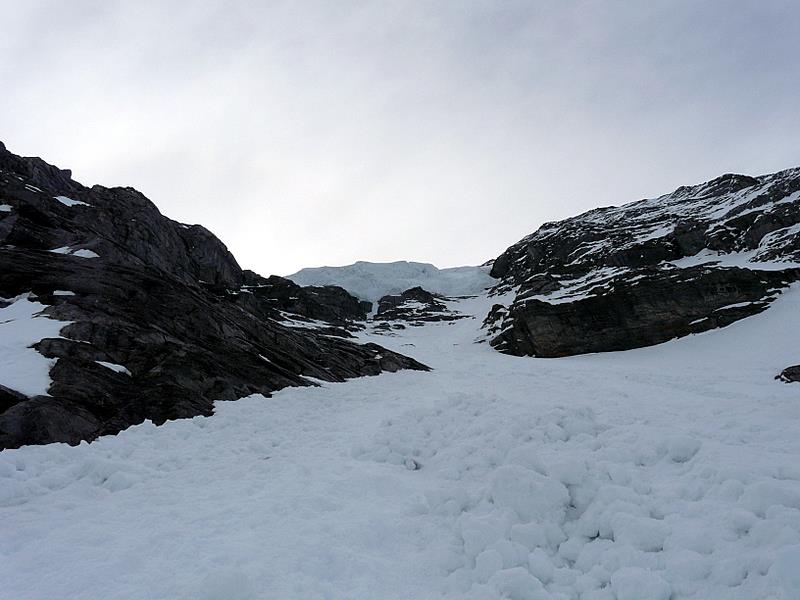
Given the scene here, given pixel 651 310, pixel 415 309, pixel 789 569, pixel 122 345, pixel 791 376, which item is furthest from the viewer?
pixel 415 309

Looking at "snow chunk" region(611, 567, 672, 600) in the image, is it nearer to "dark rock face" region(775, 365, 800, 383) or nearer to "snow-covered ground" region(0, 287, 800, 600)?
"snow-covered ground" region(0, 287, 800, 600)

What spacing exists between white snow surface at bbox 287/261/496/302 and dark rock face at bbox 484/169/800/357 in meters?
54.4

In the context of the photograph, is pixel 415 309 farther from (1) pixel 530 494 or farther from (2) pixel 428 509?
(1) pixel 530 494

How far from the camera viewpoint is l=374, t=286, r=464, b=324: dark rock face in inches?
3696

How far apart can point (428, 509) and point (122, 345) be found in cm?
1281

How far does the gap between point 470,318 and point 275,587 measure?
86.7 metres

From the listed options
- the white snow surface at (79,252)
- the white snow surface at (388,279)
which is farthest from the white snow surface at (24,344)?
the white snow surface at (388,279)

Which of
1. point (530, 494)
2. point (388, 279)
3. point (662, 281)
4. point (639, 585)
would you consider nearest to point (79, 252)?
point (530, 494)

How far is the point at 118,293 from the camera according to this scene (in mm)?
17578

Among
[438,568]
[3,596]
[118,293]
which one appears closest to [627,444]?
[438,568]

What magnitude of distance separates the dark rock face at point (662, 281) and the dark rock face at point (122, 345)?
69.6ft

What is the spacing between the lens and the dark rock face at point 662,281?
3966 cm

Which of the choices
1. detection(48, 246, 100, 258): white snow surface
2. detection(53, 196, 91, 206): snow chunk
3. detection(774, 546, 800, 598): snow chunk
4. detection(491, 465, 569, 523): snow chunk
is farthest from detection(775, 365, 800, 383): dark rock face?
detection(53, 196, 91, 206): snow chunk

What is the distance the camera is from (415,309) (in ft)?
329
